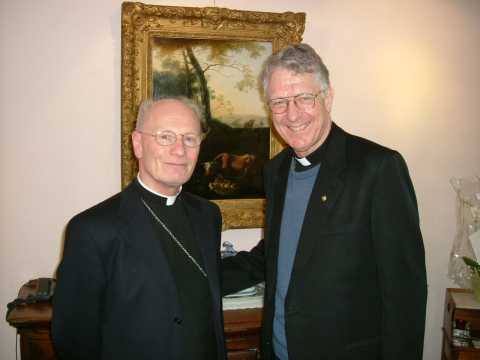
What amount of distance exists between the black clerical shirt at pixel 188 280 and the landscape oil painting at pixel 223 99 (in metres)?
0.87

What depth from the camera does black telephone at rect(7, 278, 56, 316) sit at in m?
2.17

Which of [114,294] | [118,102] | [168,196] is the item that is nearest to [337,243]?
[168,196]

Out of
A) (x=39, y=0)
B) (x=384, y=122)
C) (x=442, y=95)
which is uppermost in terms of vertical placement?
(x=39, y=0)

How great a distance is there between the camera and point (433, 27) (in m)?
2.91

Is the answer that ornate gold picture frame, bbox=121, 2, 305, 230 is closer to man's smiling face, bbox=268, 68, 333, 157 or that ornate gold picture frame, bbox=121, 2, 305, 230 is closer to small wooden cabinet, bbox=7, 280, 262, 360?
small wooden cabinet, bbox=7, 280, 262, 360

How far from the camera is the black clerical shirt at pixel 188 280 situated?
1592 mm

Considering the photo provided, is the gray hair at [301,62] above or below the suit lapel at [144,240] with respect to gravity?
above

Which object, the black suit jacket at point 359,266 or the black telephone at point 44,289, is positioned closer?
the black suit jacket at point 359,266

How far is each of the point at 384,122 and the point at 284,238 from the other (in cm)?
158

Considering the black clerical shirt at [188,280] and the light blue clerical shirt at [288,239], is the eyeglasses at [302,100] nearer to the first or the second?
the light blue clerical shirt at [288,239]

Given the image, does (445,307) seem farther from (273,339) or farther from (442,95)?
(273,339)

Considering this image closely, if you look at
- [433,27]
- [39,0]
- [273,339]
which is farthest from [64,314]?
[433,27]

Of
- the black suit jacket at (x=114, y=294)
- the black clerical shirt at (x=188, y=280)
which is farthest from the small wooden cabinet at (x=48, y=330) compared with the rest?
the black suit jacket at (x=114, y=294)

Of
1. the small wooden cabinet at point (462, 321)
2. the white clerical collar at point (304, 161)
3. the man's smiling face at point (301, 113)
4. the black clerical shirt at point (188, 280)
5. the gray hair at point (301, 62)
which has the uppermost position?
the gray hair at point (301, 62)
